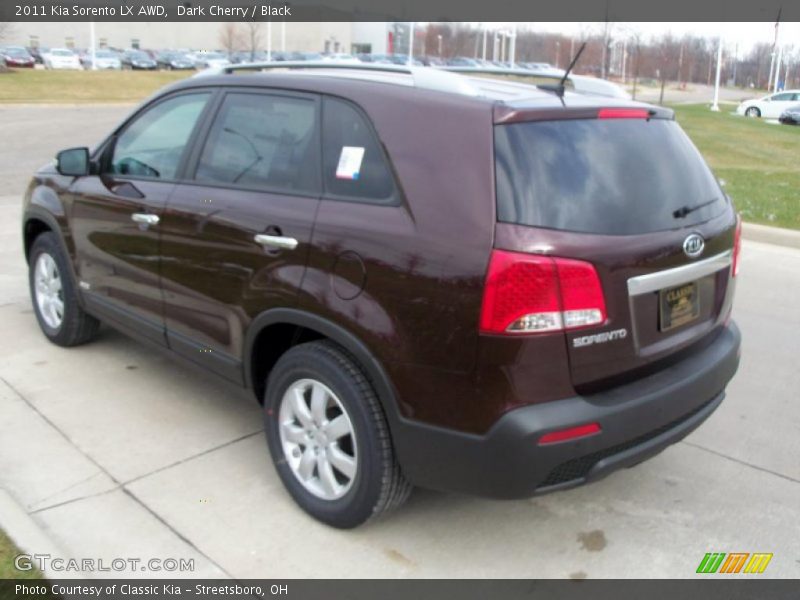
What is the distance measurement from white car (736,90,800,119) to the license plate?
4017 cm

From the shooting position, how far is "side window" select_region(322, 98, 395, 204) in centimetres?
305

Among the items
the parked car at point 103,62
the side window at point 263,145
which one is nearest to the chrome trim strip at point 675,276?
the side window at point 263,145

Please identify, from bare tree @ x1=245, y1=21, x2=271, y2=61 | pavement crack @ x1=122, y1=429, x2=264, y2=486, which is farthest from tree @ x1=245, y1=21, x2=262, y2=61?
pavement crack @ x1=122, y1=429, x2=264, y2=486

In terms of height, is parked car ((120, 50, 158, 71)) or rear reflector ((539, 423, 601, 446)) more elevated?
parked car ((120, 50, 158, 71))

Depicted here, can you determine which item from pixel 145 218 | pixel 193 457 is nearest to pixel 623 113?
pixel 145 218

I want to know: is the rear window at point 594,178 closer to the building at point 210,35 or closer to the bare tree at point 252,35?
the bare tree at point 252,35

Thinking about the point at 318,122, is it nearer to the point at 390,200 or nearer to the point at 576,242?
the point at 390,200

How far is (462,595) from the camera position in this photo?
2.95 meters

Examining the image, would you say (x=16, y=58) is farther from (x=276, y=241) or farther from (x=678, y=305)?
(x=678, y=305)

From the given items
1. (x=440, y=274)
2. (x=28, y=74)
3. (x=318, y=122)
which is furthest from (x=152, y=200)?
(x=28, y=74)

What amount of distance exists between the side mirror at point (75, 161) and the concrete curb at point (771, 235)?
746 centimetres

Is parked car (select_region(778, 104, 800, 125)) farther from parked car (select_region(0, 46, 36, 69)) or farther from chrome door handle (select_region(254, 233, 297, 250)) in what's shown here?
parked car (select_region(0, 46, 36, 69))

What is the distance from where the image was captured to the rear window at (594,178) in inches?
108

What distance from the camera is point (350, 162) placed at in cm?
318
